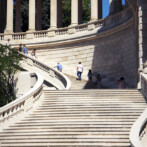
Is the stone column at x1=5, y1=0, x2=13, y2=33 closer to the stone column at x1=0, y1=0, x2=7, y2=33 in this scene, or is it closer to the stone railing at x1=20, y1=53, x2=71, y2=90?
the stone column at x1=0, y1=0, x2=7, y2=33

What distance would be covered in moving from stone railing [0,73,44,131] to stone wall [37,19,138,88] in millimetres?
14565

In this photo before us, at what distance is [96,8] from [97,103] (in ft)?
94.0

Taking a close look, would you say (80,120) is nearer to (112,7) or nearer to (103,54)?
(103,54)

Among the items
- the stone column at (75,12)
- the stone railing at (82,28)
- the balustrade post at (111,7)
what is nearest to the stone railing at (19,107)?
the stone railing at (82,28)

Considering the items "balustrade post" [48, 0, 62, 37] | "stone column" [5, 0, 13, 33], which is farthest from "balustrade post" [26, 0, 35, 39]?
"stone column" [5, 0, 13, 33]

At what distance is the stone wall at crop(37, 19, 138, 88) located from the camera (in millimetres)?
45656

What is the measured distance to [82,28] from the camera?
5497 centimetres

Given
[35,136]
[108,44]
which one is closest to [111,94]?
[35,136]

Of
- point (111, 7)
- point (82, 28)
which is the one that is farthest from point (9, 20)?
point (111, 7)

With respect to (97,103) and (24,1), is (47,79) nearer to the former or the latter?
(97,103)

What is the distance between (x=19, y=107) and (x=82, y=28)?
2795 cm

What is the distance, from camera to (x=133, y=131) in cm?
2144

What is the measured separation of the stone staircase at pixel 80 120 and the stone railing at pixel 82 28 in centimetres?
1742

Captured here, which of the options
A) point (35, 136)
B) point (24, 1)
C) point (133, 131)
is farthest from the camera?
point (24, 1)
